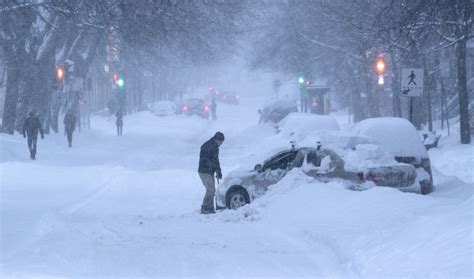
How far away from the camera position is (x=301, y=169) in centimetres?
1562

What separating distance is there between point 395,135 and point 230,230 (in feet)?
18.0

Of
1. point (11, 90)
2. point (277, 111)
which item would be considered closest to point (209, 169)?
point (11, 90)

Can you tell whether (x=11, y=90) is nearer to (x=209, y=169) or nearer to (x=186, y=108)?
(x=209, y=169)

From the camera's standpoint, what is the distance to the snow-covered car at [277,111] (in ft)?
159

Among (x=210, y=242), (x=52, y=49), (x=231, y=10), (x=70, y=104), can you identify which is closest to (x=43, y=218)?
(x=210, y=242)

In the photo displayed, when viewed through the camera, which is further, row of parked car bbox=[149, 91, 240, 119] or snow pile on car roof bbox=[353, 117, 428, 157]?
row of parked car bbox=[149, 91, 240, 119]

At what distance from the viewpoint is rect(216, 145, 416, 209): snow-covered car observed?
14648mm

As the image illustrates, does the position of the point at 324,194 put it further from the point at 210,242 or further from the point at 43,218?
the point at 43,218

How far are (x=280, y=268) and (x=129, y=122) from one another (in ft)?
169

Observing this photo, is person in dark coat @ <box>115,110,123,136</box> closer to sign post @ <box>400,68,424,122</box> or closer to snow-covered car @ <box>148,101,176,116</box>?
snow-covered car @ <box>148,101,176,116</box>

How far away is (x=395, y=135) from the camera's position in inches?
667

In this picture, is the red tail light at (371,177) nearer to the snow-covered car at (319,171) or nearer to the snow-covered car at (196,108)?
the snow-covered car at (319,171)

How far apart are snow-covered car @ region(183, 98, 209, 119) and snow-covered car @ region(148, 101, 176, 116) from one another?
154 cm

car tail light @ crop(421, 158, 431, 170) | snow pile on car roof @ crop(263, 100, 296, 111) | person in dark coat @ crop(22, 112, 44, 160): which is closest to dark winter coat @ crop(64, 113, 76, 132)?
person in dark coat @ crop(22, 112, 44, 160)
